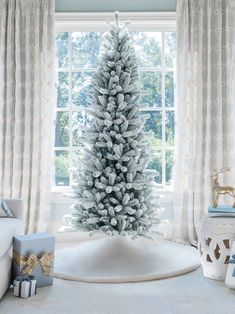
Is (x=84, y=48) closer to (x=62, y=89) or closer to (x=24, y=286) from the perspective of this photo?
(x=62, y=89)

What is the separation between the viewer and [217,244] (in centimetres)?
300

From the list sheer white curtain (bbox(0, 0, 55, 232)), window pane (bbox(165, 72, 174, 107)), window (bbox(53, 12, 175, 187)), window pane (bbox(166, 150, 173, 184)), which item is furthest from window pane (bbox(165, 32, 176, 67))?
sheer white curtain (bbox(0, 0, 55, 232))

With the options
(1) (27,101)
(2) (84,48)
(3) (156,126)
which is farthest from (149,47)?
(1) (27,101)

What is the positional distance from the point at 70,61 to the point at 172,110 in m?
1.23

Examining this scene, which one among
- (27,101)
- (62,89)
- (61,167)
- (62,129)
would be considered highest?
(62,89)

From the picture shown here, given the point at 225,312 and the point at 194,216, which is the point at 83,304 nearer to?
the point at 225,312

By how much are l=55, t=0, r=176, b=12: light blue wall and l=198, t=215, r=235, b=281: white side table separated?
245 centimetres

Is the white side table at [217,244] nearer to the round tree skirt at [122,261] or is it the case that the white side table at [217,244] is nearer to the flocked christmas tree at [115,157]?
the round tree skirt at [122,261]

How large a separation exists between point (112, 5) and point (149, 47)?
1.93 ft

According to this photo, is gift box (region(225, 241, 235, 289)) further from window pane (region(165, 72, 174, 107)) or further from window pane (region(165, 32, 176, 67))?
window pane (region(165, 32, 176, 67))

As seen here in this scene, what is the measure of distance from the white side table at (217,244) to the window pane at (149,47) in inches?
85.5

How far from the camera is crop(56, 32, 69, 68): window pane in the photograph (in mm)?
4617

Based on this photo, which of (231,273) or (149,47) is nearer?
(231,273)

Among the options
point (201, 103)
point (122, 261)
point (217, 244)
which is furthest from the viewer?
point (201, 103)
